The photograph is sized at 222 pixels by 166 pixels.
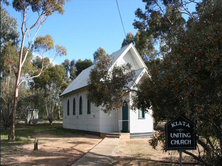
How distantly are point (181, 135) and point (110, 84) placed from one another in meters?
3.91

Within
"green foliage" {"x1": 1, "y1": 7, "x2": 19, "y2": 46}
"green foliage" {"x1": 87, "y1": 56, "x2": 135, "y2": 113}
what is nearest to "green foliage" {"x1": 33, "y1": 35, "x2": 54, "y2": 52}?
"green foliage" {"x1": 1, "y1": 7, "x2": 19, "y2": 46}

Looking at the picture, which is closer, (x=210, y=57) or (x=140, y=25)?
(x=210, y=57)

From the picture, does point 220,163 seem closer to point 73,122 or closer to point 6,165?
point 6,165

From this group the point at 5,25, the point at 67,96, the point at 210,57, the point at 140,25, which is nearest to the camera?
the point at 210,57

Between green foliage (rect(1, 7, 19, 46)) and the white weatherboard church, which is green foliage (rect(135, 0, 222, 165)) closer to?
the white weatherboard church

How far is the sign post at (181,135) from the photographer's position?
6.15 m

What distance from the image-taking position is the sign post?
6.15 m

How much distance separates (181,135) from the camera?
6.20 metres

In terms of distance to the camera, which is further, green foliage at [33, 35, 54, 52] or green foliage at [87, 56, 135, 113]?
green foliage at [33, 35, 54, 52]

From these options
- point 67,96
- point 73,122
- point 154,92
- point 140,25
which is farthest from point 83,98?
point 154,92

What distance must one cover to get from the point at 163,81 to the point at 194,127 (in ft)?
4.66

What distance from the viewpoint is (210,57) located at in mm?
5324

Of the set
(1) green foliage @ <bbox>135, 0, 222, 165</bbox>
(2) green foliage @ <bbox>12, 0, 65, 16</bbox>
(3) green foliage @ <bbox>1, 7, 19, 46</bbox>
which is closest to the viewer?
(1) green foliage @ <bbox>135, 0, 222, 165</bbox>

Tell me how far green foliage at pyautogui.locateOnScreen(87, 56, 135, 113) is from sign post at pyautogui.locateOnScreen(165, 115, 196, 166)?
3468 mm
